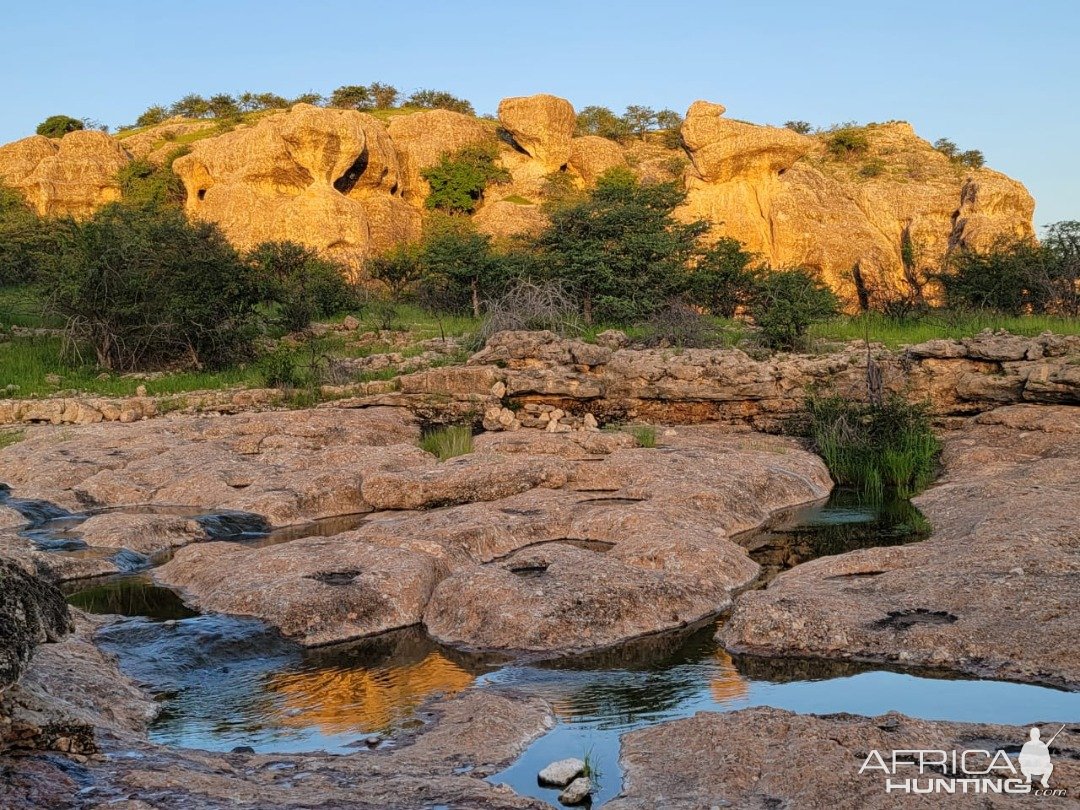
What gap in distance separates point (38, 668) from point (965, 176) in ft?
154

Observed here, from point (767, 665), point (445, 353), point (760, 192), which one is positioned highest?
point (760, 192)

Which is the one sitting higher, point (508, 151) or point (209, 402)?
point (508, 151)

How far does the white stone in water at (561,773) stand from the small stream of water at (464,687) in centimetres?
7

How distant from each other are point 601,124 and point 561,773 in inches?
2022

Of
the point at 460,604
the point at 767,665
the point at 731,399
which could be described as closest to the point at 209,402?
the point at 731,399

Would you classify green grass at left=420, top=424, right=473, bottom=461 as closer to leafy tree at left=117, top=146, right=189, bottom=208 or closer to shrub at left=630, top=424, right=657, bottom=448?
shrub at left=630, top=424, right=657, bottom=448

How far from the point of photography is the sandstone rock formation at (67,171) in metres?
42.9

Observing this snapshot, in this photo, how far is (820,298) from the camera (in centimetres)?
2156

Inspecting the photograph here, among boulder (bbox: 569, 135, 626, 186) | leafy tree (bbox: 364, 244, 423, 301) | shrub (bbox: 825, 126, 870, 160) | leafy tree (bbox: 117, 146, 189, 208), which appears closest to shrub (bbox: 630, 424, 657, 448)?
leafy tree (bbox: 364, 244, 423, 301)

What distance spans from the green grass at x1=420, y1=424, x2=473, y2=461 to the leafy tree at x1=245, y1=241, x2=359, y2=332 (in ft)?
28.9

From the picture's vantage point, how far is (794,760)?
16.0 ft

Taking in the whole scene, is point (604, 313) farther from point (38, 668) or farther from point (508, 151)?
point (508, 151)

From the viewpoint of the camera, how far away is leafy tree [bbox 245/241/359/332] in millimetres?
24250

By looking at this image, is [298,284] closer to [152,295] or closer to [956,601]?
[152,295]
